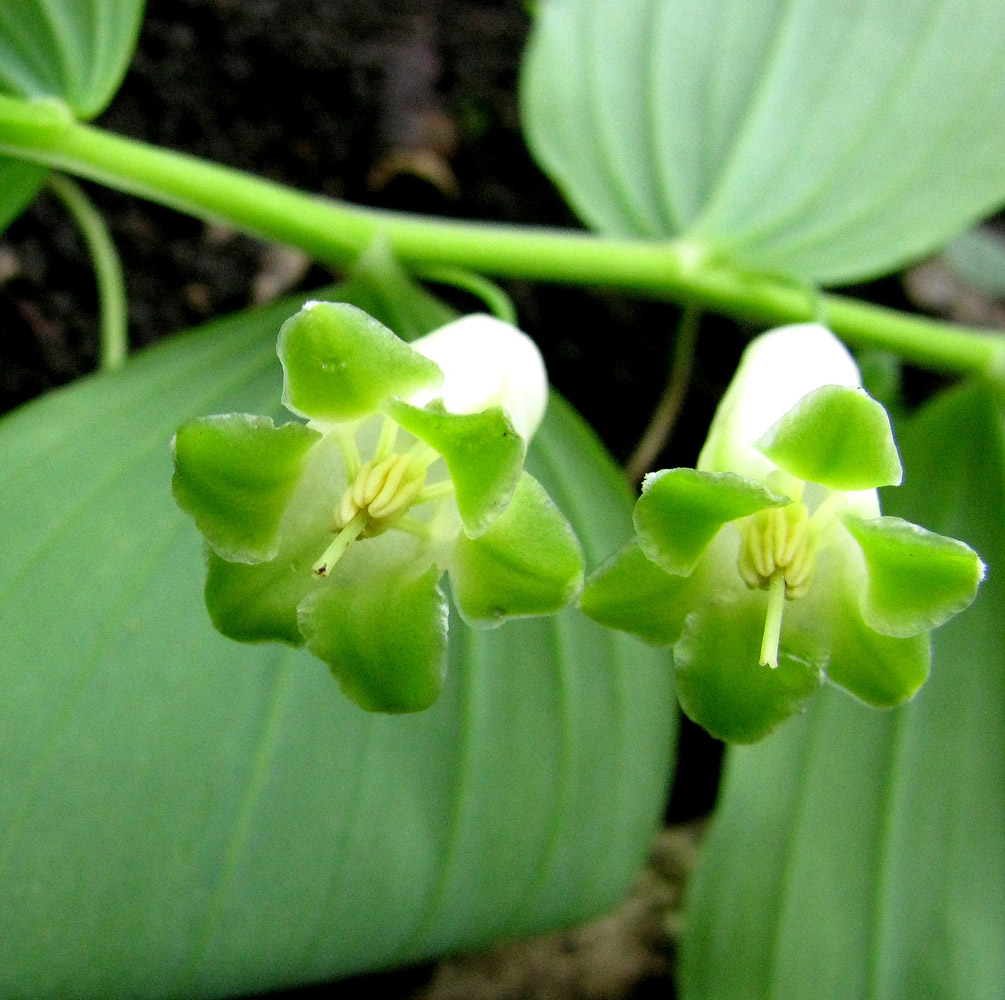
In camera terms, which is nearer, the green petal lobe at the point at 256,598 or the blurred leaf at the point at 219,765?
the green petal lobe at the point at 256,598

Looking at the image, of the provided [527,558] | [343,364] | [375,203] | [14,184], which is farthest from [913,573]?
[375,203]

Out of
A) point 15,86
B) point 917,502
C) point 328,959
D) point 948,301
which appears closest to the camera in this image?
point 328,959

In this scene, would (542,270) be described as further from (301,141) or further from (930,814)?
(930,814)

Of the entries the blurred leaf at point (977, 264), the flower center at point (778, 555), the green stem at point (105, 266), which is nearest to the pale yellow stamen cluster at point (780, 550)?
the flower center at point (778, 555)

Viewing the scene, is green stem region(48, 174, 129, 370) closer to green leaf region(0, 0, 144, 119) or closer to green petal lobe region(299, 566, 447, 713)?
green leaf region(0, 0, 144, 119)

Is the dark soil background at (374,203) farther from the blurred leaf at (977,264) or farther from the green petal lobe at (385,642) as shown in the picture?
the green petal lobe at (385,642)

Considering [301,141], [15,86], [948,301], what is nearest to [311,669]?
[15,86]
